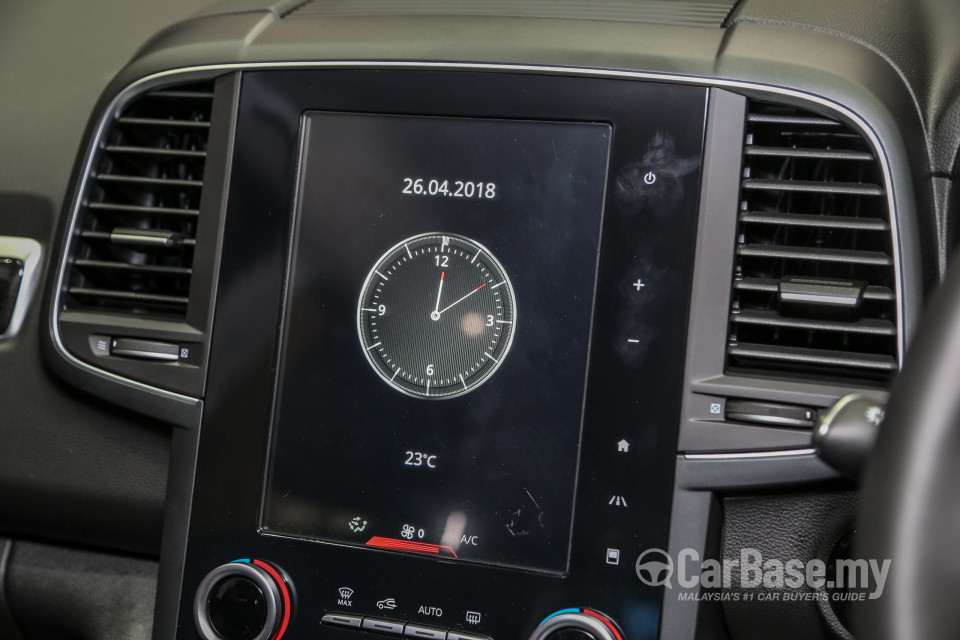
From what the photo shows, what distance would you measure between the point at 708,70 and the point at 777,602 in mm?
718

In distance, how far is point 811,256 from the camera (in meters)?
1.28

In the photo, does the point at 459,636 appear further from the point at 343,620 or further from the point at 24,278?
the point at 24,278

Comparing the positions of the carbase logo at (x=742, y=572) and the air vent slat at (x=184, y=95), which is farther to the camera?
the air vent slat at (x=184, y=95)

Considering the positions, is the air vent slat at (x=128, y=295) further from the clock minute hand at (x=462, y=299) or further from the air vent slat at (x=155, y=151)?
the clock minute hand at (x=462, y=299)

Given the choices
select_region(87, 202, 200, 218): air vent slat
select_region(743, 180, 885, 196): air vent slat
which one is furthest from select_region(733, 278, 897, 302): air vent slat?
select_region(87, 202, 200, 218): air vent slat

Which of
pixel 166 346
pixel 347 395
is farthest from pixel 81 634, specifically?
pixel 347 395

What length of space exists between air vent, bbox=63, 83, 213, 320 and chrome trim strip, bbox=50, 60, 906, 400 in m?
0.01

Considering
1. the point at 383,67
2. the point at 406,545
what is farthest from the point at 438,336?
the point at 383,67

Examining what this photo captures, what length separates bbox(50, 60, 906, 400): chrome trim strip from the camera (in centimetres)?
126

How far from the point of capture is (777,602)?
137 centimetres

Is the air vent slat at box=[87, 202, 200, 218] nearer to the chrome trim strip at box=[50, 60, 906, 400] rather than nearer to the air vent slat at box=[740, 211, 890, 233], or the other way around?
the chrome trim strip at box=[50, 60, 906, 400]

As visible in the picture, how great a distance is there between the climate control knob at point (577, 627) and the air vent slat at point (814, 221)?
549mm

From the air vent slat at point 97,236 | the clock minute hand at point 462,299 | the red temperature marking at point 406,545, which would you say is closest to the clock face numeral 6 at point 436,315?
the clock minute hand at point 462,299

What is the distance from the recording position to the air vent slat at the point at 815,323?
1.25 m
